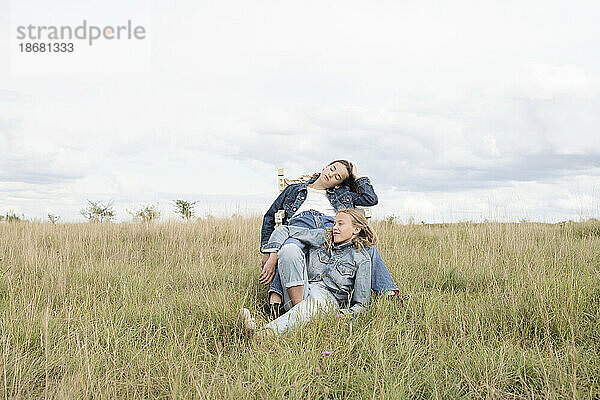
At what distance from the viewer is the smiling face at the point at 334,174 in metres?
3.83

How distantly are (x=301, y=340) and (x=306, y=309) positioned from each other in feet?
1.12

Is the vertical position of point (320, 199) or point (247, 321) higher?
point (320, 199)

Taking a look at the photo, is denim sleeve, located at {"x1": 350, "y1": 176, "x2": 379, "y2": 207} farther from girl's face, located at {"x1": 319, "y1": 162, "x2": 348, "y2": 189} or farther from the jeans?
the jeans

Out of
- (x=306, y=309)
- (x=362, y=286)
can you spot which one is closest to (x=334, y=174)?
(x=362, y=286)

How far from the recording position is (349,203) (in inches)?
153

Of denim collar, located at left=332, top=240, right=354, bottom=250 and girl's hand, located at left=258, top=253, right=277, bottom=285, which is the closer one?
denim collar, located at left=332, top=240, right=354, bottom=250

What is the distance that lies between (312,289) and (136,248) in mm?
3616

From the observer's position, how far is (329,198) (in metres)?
3.94

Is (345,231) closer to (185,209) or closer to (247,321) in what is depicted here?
(247,321)

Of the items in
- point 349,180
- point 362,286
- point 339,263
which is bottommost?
point 362,286

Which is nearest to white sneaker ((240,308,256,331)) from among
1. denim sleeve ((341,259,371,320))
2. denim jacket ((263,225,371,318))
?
denim jacket ((263,225,371,318))

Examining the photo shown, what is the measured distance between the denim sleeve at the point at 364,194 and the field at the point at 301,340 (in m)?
0.69

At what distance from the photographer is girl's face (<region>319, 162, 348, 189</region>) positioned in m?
3.83

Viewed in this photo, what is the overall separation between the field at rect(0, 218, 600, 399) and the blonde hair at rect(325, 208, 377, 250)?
0.38 metres
